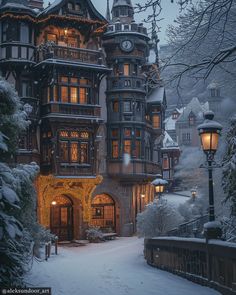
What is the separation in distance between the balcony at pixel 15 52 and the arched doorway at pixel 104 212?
1293cm

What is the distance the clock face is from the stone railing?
80.5ft

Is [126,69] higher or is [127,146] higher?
[126,69]

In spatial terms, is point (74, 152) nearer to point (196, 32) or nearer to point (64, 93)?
point (64, 93)

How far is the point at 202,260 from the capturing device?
1310 cm

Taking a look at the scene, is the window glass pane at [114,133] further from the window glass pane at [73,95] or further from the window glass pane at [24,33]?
the window glass pane at [24,33]

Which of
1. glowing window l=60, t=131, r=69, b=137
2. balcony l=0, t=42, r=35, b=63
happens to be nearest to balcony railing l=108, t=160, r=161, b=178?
glowing window l=60, t=131, r=69, b=137

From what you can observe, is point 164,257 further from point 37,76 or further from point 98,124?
point 37,76

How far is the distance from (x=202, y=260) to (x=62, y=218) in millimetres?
25818

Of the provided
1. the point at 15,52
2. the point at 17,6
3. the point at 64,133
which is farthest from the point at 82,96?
the point at 17,6

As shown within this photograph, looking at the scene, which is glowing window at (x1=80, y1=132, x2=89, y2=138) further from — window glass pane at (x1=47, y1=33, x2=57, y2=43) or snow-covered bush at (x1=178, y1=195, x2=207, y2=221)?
snow-covered bush at (x1=178, y1=195, x2=207, y2=221)

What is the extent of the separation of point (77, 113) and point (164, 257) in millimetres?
20063

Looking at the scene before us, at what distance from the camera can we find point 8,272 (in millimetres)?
9953

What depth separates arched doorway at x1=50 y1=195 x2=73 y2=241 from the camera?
37375mm

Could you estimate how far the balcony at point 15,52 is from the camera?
3507 cm
